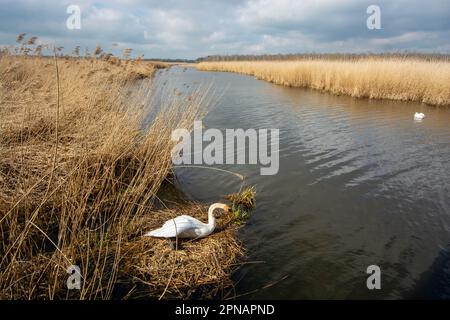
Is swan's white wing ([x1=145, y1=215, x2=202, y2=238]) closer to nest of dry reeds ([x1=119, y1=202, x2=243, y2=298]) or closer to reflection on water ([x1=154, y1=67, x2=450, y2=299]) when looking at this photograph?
nest of dry reeds ([x1=119, y1=202, x2=243, y2=298])

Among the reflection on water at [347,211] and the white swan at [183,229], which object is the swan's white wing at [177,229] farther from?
the reflection on water at [347,211]

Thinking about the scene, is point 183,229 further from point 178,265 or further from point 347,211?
point 347,211

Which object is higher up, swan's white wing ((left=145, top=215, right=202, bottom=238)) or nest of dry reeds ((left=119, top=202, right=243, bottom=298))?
swan's white wing ((left=145, top=215, right=202, bottom=238))

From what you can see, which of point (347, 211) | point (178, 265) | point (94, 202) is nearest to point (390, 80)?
point (347, 211)

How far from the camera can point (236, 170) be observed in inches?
273

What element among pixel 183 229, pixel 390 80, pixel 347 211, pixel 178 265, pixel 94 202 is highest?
pixel 390 80

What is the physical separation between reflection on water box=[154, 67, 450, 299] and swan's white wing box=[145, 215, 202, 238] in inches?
31.2

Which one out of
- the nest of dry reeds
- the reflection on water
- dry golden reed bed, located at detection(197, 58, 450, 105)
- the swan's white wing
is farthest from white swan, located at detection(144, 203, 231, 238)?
dry golden reed bed, located at detection(197, 58, 450, 105)

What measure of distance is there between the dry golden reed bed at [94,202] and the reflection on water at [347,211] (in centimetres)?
67

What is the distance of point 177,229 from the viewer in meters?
3.70

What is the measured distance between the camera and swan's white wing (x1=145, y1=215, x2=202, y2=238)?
3697mm

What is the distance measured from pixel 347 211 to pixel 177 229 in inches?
118

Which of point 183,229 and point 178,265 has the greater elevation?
point 183,229

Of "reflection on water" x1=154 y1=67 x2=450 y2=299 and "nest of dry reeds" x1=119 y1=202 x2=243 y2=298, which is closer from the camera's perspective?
"nest of dry reeds" x1=119 y1=202 x2=243 y2=298
